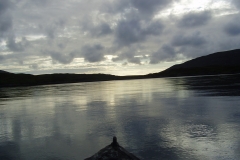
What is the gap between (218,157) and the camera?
974 cm

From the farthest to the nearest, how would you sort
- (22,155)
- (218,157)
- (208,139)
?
1. (208,139)
2. (22,155)
3. (218,157)

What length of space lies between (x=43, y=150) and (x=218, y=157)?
7847mm

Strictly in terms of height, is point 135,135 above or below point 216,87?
below

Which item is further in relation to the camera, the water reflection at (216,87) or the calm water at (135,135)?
the water reflection at (216,87)

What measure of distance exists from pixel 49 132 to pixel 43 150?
3.74 meters

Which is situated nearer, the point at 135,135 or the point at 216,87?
the point at 135,135

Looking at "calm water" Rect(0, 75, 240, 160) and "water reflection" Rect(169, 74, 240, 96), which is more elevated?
"water reflection" Rect(169, 74, 240, 96)

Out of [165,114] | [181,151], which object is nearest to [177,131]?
[181,151]

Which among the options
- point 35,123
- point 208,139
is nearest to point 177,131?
point 208,139

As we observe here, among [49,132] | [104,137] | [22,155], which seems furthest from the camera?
[49,132]

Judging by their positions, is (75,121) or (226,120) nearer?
(226,120)

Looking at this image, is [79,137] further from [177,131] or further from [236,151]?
[236,151]

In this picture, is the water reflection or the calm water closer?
the calm water

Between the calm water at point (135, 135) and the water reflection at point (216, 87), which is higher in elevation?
the water reflection at point (216, 87)
